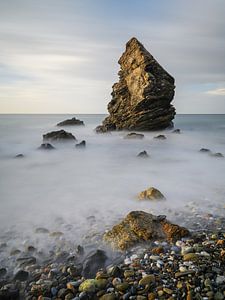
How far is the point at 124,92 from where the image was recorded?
28141mm

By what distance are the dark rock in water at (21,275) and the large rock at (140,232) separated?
1.62m

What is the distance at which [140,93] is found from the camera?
25.3 meters

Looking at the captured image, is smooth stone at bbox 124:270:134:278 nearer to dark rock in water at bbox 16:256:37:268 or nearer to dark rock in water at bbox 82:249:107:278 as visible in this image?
dark rock in water at bbox 82:249:107:278

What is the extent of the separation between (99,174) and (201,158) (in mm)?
6223

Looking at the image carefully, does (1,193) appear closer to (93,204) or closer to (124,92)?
(93,204)

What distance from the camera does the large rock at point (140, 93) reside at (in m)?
25.3

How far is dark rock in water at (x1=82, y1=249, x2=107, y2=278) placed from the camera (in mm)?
4434

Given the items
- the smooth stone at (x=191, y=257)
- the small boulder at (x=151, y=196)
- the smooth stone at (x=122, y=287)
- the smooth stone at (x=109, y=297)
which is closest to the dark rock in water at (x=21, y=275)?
the smooth stone at (x=109, y=297)

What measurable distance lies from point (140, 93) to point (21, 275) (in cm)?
2252

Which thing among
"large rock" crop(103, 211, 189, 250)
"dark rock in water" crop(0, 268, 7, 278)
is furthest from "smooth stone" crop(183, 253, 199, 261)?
"dark rock in water" crop(0, 268, 7, 278)

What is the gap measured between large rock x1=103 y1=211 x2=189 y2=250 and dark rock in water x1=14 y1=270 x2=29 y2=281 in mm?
1618

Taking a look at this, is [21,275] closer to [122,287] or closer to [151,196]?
[122,287]

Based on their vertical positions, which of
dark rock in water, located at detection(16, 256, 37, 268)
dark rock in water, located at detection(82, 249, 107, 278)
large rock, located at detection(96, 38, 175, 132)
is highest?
large rock, located at detection(96, 38, 175, 132)

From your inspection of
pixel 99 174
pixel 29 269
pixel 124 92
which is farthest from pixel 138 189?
pixel 124 92
